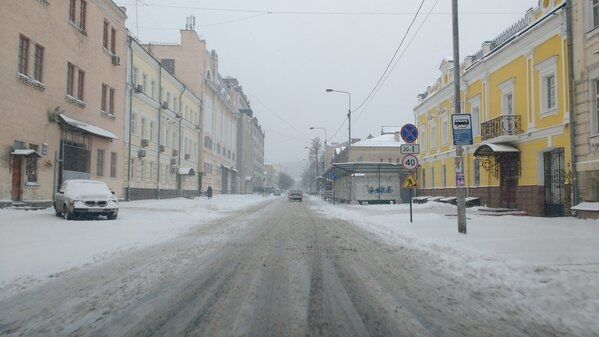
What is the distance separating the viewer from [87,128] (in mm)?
24109

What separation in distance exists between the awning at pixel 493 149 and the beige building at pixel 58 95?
19339 millimetres

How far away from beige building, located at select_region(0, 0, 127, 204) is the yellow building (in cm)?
1989

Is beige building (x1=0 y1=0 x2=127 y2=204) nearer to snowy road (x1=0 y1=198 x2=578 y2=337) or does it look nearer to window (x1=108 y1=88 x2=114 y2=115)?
window (x1=108 y1=88 x2=114 y2=115)

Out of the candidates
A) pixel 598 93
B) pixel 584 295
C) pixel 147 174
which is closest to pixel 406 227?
pixel 598 93

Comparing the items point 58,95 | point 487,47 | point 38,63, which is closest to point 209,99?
point 58,95

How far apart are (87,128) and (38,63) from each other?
13.6 ft

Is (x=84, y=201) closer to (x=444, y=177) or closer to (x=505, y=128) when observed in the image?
(x=505, y=128)

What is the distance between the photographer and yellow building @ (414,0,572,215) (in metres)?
18.6

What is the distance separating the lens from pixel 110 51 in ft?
96.4

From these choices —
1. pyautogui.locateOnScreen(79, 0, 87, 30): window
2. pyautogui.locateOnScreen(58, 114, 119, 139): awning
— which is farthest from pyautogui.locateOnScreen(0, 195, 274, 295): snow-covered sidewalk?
pyautogui.locateOnScreen(79, 0, 87, 30): window

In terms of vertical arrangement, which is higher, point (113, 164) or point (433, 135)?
point (433, 135)

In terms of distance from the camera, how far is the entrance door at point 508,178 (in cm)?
2258

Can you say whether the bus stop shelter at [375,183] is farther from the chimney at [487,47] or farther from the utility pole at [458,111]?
the utility pole at [458,111]

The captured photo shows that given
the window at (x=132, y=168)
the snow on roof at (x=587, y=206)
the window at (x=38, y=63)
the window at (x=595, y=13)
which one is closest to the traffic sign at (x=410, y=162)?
the snow on roof at (x=587, y=206)
